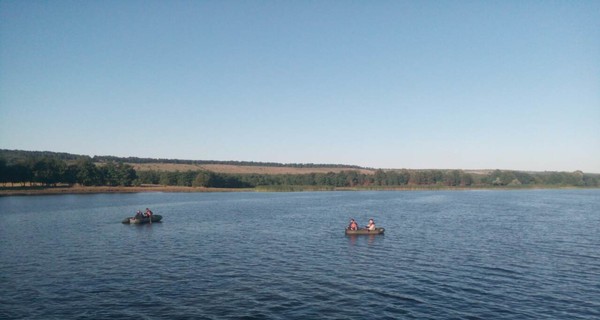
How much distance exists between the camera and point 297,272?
35.9 metres

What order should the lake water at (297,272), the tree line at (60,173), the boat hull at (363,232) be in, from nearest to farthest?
the lake water at (297,272) → the boat hull at (363,232) → the tree line at (60,173)

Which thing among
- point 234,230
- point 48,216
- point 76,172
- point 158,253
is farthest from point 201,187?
point 158,253

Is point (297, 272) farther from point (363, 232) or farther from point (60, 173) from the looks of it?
point (60, 173)

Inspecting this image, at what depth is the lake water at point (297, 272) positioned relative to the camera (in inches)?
1054

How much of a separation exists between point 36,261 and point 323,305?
2846 cm

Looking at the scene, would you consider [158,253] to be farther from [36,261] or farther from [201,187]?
[201,187]

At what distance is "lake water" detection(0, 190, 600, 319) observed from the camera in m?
26.8

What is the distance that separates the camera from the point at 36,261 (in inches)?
1578

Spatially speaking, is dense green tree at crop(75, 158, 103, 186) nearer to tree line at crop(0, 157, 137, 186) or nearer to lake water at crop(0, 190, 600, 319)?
tree line at crop(0, 157, 137, 186)

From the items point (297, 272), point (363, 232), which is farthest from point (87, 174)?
point (297, 272)

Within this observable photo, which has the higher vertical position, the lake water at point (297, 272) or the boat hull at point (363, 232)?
the boat hull at point (363, 232)

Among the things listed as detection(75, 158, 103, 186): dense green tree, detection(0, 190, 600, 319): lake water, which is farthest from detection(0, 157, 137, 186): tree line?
detection(0, 190, 600, 319): lake water

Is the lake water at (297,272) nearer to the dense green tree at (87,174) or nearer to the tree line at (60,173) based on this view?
the tree line at (60,173)

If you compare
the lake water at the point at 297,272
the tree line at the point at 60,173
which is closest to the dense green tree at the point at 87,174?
the tree line at the point at 60,173
